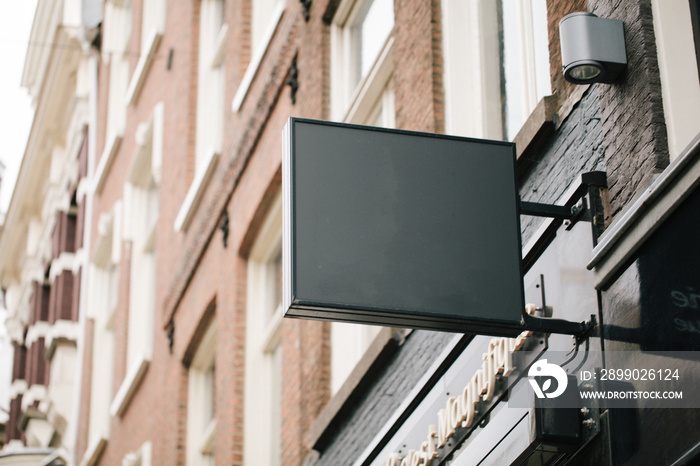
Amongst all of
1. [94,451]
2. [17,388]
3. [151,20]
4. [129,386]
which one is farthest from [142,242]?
[17,388]

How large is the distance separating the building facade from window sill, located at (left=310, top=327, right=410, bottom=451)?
0.02m

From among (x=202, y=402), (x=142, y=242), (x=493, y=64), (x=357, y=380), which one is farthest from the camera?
(x=142, y=242)

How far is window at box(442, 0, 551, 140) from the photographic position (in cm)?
792

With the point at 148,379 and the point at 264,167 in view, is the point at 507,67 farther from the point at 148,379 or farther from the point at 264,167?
the point at 148,379

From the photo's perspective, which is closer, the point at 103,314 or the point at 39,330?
the point at 103,314

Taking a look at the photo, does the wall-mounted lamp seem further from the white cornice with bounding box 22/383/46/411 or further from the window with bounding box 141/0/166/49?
the white cornice with bounding box 22/383/46/411

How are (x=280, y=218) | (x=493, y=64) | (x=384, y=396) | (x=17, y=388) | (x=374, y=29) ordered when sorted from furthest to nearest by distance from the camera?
(x=17, y=388) → (x=280, y=218) → (x=374, y=29) → (x=384, y=396) → (x=493, y=64)

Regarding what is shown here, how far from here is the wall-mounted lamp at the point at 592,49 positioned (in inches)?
247

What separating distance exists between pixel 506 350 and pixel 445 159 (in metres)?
1.07

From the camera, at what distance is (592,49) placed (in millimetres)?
6285

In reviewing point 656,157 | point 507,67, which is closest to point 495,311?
point 656,157

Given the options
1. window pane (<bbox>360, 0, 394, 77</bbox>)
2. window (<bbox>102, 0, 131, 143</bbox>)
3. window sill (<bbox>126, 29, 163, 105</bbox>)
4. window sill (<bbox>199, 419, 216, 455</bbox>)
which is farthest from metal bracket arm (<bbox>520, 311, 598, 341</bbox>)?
window (<bbox>102, 0, 131, 143</bbox>)

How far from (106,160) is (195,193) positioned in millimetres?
6572

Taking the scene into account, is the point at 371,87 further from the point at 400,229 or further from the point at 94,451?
the point at 94,451
